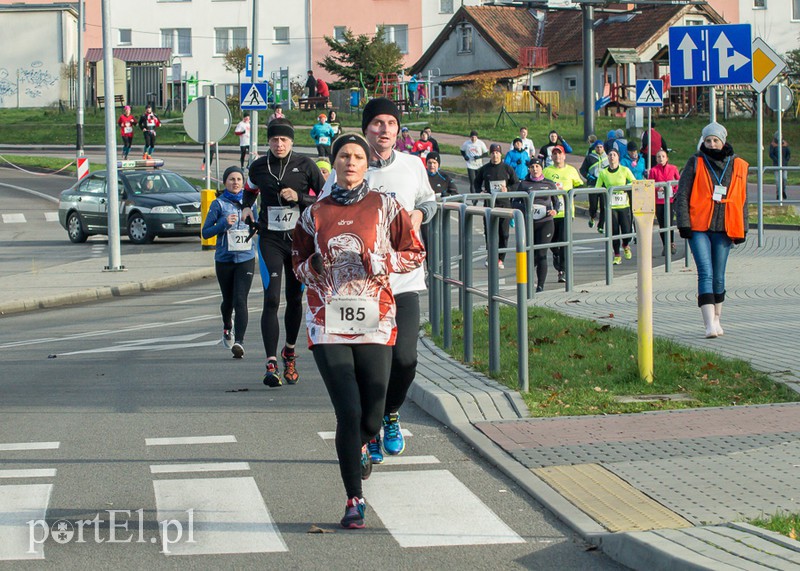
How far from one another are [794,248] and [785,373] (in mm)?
12972

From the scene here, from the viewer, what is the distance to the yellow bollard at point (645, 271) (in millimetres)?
9773

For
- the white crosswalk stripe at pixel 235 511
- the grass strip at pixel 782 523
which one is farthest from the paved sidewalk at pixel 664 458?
the white crosswalk stripe at pixel 235 511

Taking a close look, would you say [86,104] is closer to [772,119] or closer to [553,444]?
[772,119]

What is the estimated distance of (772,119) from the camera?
5966 cm

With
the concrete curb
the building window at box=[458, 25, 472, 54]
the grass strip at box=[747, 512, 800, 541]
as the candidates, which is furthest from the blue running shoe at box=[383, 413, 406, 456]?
the building window at box=[458, 25, 472, 54]

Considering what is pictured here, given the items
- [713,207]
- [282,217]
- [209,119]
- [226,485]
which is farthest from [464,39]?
[226,485]

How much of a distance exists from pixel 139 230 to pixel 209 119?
373cm

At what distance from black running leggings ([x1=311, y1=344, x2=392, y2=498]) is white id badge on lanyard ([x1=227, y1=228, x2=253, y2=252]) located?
5878mm

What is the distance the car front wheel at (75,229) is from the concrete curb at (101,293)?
7397 mm

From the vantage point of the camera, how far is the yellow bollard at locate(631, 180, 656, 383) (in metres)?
9.77

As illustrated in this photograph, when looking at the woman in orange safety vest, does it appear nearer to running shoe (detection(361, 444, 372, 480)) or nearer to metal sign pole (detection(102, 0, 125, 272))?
running shoe (detection(361, 444, 372, 480))

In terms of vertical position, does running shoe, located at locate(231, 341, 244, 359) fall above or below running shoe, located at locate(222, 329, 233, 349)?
below

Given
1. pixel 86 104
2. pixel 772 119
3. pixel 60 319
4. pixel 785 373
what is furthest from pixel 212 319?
pixel 86 104

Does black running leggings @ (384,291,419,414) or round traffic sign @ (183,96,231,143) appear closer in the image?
black running leggings @ (384,291,419,414)
